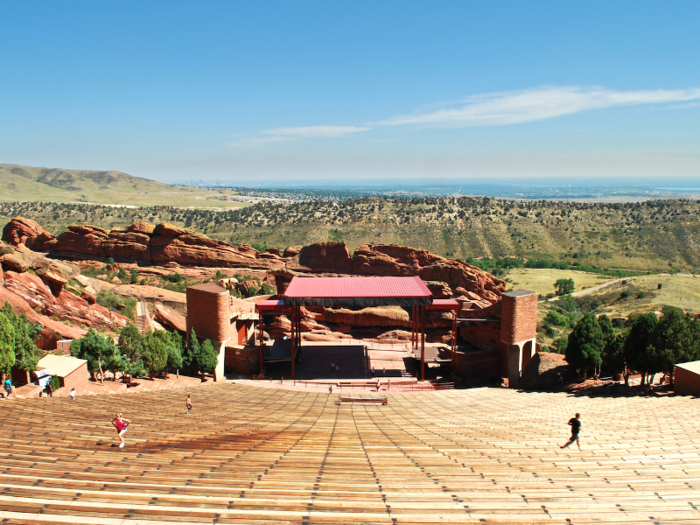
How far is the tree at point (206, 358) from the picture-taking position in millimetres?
26942

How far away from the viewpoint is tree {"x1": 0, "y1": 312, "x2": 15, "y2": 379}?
18.0m

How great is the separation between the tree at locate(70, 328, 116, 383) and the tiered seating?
13.1 ft

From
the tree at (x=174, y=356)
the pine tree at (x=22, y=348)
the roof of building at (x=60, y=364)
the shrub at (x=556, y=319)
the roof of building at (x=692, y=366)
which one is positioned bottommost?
the shrub at (x=556, y=319)

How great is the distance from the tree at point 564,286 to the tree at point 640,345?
4097 cm

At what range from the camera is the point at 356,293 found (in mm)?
28391

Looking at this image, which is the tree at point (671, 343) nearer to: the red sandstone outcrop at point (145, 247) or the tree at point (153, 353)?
the tree at point (153, 353)

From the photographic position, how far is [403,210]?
107 metres

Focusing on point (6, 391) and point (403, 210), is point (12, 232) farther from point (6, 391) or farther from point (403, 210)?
point (403, 210)

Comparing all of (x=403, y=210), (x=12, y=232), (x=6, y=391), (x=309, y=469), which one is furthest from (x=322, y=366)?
(x=403, y=210)

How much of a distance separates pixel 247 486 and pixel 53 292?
29.0 metres

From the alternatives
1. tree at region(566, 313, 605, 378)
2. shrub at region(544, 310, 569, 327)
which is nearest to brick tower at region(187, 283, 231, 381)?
tree at region(566, 313, 605, 378)

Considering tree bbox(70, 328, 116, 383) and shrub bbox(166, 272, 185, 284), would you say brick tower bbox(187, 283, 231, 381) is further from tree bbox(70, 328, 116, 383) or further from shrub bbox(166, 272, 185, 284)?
shrub bbox(166, 272, 185, 284)

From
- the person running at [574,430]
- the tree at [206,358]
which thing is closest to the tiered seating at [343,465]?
the person running at [574,430]

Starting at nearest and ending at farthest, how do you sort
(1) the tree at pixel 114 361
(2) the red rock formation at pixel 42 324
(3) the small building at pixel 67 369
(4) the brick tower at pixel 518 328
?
(3) the small building at pixel 67 369 → (1) the tree at pixel 114 361 → (2) the red rock formation at pixel 42 324 → (4) the brick tower at pixel 518 328
